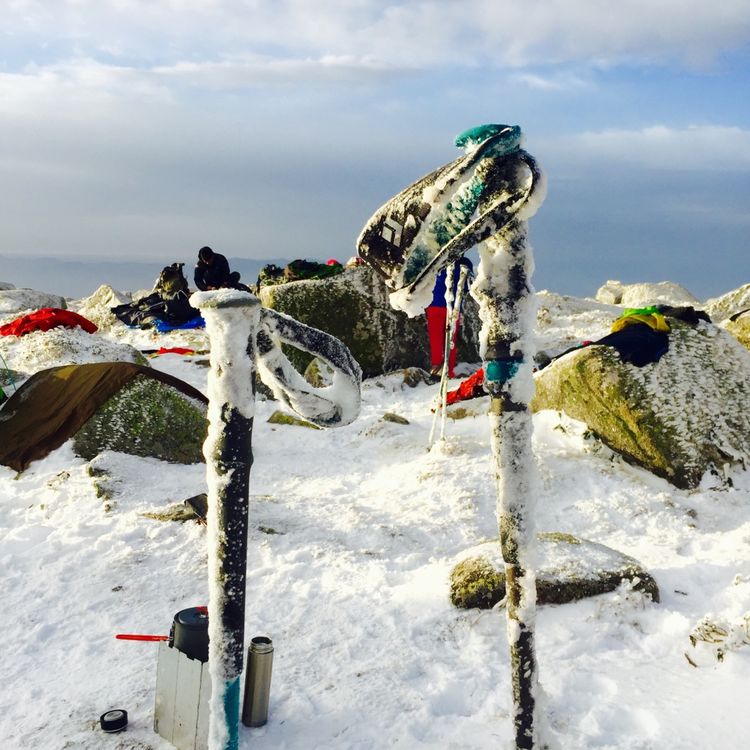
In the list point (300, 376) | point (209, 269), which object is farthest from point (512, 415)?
point (209, 269)

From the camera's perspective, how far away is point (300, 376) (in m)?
2.59

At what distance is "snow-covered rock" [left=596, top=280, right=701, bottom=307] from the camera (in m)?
20.2

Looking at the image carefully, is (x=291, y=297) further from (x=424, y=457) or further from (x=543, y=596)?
(x=543, y=596)

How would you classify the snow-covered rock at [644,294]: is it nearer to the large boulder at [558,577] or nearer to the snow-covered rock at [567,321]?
the snow-covered rock at [567,321]

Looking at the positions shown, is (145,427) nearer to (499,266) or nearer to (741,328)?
(499,266)

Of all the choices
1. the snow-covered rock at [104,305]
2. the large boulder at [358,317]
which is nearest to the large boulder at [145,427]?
the large boulder at [358,317]

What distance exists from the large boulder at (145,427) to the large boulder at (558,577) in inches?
166

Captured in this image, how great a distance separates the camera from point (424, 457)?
23.9 feet

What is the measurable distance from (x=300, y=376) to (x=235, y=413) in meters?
0.31

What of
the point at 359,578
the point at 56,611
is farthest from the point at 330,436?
the point at 56,611

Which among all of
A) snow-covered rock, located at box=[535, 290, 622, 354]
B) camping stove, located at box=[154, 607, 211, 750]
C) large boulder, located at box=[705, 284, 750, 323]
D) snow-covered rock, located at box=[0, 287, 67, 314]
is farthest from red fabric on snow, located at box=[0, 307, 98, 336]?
large boulder, located at box=[705, 284, 750, 323]

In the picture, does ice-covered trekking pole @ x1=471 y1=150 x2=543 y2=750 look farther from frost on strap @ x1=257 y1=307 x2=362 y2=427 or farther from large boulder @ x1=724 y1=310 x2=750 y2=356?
large boulder @ x1=724 y1=310 x2=750 y2=356

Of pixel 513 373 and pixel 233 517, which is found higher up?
pixel 513 373

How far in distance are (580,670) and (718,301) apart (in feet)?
45.1
